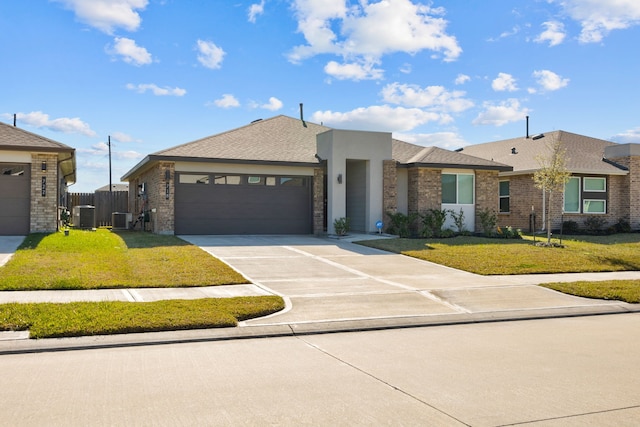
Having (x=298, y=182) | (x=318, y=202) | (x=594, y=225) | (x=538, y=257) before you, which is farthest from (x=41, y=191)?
(x=594, y=225)

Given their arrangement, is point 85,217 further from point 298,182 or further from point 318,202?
point 318,202

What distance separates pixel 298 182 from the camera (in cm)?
2273

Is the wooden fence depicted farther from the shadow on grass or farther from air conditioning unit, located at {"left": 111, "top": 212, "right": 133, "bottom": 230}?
the shadow on grass

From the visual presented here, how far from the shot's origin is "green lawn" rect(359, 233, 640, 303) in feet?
39.6

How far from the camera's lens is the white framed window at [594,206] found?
89.8 feet

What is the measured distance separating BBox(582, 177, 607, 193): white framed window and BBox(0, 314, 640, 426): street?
21510 mm

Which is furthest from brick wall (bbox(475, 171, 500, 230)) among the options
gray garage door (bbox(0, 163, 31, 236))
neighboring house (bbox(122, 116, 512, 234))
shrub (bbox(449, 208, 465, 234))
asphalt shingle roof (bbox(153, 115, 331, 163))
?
gray garage door (bbox(0, 163, 31, 236))

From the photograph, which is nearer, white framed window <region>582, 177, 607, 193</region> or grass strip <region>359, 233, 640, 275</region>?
grass strip <region>359, 233, 640, 275</region>

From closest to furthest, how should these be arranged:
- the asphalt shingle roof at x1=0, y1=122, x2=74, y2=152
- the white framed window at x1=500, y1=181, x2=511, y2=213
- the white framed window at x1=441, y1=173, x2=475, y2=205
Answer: the asphalt shingle roof at x1=0, y1=122, x2=74, y2=152, the white framed window at x1=441, y1=173, x2=475, y2=205, the white framed window at x1=500, y1=181, x2=511, y2=213

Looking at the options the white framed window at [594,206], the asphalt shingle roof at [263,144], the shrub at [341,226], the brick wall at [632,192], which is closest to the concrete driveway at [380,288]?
the shrub at [341,226]

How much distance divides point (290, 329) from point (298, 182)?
14830 mm

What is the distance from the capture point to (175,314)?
8.43 meters

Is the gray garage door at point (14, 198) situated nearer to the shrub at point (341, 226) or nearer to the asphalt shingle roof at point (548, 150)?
the shrub at point (341, 226)

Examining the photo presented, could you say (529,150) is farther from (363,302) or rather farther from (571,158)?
(363,302)
